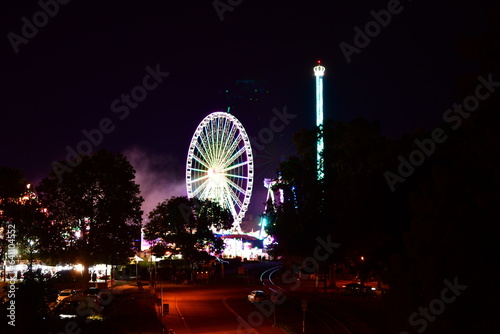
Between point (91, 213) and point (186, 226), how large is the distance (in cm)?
2230

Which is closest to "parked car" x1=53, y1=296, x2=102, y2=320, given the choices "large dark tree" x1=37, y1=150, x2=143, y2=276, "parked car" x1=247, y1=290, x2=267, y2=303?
"parked car" x1=247, y1=290, x2=267, y2=303

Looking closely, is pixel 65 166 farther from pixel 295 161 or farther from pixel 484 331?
pixel 484 331

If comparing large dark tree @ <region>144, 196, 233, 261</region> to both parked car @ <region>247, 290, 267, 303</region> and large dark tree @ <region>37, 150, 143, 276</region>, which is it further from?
parked car @ <region>247, 290, 267, 303</region>

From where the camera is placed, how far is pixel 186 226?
77.3m

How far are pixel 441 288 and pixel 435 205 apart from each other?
2.53 m

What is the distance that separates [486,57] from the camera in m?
16.1

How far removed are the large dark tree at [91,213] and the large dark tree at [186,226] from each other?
18013 millimetres

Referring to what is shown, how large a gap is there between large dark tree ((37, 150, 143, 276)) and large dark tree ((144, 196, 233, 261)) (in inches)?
709

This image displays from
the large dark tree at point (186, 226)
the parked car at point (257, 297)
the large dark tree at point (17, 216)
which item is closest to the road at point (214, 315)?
the parked car at point (257, 297)

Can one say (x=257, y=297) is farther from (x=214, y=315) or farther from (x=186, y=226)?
(x=186, y=226)

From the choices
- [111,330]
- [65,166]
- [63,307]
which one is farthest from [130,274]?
[111,330]

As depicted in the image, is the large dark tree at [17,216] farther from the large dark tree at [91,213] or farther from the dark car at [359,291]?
the dark car at [359,291]

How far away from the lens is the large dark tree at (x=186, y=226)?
250ft

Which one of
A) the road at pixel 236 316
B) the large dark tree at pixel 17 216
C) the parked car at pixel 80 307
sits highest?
the large dark tree at pixel 17 216
